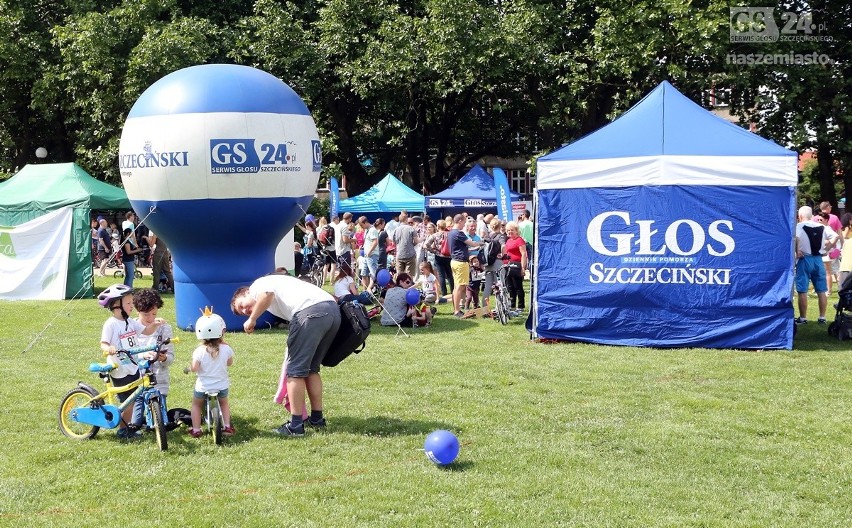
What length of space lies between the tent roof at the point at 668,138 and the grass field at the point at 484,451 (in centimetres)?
268

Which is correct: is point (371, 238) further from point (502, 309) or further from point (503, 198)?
point (503, 198)

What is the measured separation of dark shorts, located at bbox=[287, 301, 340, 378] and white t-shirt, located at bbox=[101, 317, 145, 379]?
1.29 meters

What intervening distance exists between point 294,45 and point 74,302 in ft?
46.9

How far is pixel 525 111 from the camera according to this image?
119 ft

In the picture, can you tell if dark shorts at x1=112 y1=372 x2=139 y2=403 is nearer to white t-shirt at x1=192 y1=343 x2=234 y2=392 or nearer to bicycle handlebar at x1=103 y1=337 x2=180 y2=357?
bicycle handlebar at x1=103 y1=337 x2=180 y2=357

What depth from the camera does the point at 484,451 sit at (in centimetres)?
715

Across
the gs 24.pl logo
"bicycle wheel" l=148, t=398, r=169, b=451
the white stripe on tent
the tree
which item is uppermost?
the tree

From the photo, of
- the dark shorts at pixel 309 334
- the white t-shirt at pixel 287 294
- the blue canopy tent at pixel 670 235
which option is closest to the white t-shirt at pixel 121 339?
the white t-shirt at pixel 287 294

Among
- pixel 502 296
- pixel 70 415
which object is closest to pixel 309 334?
pixel 70 415

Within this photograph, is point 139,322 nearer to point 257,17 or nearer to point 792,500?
point 792,500

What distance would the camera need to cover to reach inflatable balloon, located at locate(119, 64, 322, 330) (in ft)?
41.8

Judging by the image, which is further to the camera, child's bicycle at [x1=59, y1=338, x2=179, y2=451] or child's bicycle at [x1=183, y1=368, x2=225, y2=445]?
child's bicycle at [x1=183, y1=368, x2=225, y2=445]

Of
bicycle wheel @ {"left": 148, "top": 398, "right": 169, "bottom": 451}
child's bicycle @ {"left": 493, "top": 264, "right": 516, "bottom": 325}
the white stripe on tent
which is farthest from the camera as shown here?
child's bicycle @ {"left": 493, "top": 264, "right": 516, "bottom": 325}

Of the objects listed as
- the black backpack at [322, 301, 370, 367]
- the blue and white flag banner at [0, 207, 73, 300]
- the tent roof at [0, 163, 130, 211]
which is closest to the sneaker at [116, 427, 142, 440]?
the black backpack at [322, 301, 370, 367]
